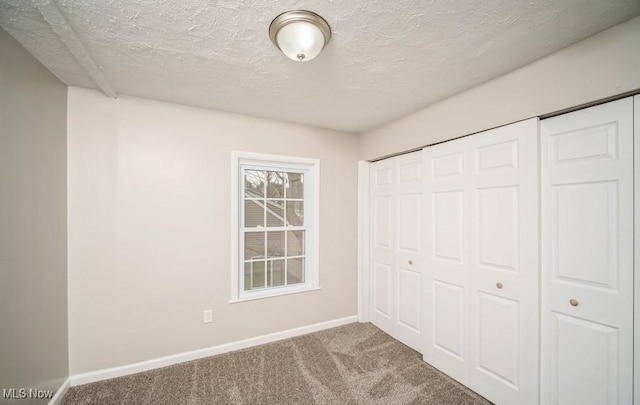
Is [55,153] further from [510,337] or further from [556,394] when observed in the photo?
[556,394]

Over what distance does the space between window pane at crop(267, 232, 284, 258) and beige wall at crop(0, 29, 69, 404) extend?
1.69m

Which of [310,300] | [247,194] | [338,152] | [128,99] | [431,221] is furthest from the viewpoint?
[338,152]

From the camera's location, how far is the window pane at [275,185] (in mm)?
2848

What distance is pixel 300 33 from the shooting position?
51.3 inches

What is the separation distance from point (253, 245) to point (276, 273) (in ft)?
1.43

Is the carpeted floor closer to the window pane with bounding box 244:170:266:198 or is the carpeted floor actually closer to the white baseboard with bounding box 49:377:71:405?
the white baseboard with bounding box 49:377:71:405

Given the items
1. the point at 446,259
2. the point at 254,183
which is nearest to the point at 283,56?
the point at 254,183

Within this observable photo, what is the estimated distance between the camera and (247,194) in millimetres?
2742

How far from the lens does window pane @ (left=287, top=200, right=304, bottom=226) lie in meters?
2.96

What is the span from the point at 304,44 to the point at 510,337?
A: 239cm

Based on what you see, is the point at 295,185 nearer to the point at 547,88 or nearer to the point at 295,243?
the point at 295,243

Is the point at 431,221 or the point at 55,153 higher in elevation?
the point at 55,153

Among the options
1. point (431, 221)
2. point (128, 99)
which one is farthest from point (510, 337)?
point (128, 99)
